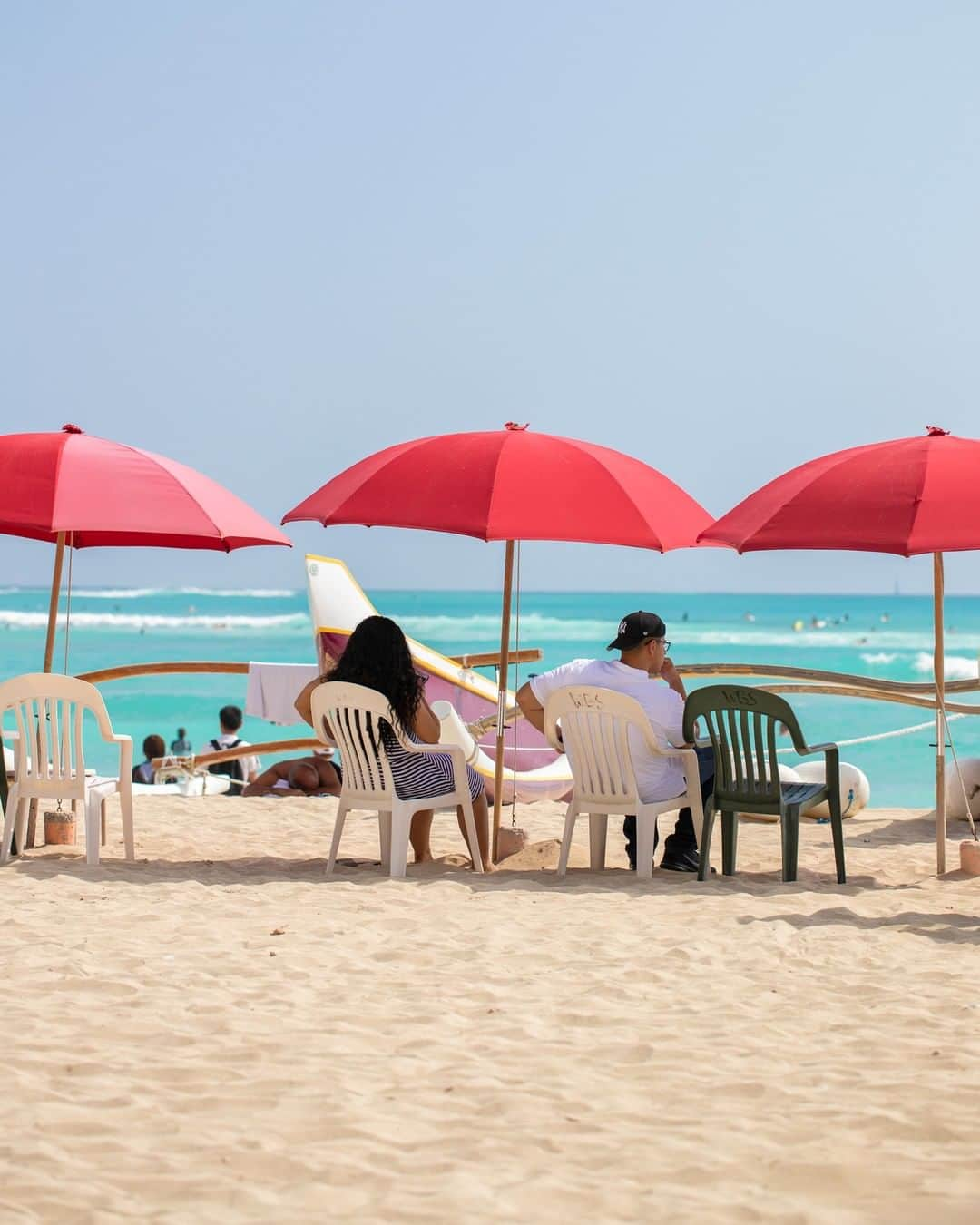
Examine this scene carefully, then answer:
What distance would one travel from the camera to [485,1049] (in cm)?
379

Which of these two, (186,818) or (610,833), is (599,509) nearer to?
(610,833)

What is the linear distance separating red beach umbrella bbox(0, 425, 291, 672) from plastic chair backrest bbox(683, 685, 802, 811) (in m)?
2.23

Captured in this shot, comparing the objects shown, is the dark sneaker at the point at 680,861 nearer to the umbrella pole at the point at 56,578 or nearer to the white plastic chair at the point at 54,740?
the white plastic chair at the point at 54,740

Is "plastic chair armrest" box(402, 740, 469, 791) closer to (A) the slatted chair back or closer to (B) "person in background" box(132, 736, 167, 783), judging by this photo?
(A) the slatted chair back

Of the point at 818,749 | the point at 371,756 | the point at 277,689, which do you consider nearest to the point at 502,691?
the point at 371,756

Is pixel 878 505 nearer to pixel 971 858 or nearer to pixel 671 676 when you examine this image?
pixel 671 676

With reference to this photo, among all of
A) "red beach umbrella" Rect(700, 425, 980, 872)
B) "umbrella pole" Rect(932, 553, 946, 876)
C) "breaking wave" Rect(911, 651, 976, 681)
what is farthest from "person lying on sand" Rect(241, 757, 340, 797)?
"breaking wave" Rect(911, 651, 976, 681)

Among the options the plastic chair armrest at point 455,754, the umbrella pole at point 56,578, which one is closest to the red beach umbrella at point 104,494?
the umbrella pole at point 56,578

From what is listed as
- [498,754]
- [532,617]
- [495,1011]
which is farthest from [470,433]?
[532,617]

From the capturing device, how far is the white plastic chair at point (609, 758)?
6.29 meters

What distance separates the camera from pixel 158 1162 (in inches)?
117

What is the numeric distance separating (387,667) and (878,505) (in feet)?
7.23

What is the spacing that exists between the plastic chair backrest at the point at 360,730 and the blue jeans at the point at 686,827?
1.26 meters

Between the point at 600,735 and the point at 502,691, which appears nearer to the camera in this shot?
the point at 600,735
